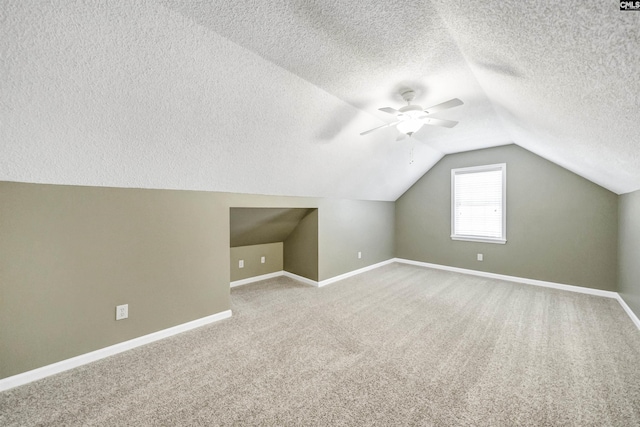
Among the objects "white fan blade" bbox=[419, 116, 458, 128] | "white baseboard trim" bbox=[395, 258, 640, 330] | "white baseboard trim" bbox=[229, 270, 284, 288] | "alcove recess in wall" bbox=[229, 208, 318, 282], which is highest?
"white fan blade" bbox=[419, 116, 458, 128]

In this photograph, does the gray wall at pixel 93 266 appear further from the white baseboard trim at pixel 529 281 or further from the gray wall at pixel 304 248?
the white baseboard trim at pixel 529 281

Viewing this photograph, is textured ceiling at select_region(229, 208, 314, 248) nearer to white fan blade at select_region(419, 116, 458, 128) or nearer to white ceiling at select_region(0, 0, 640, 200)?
white ceiling at select_region(0, 0, 640, 200)

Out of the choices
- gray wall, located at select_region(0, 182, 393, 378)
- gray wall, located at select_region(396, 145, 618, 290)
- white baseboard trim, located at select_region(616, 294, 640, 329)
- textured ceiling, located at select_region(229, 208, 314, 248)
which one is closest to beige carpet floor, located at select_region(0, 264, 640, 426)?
white baseboard trim, located at select_region(616, 294, 640, 329)

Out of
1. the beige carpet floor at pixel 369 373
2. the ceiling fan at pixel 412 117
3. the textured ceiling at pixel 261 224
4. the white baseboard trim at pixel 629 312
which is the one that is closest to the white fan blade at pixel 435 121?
the ceiling fan at pixel 412 117

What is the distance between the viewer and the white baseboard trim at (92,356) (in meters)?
1.81

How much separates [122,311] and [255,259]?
7.16ft

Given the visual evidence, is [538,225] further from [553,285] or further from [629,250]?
[629,250]

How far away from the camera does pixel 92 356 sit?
6.89 ft

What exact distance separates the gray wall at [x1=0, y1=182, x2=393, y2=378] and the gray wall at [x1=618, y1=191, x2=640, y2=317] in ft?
14.7

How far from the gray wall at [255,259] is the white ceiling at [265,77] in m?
1.72

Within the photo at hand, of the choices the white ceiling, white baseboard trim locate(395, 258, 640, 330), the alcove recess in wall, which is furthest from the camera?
the alcove recess in wall

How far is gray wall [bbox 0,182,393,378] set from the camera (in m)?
1.81

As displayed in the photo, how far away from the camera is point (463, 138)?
A: 3.87 metres

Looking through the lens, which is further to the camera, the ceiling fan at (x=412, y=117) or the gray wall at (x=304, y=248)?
the gray wall at (x=304, y=248)
